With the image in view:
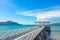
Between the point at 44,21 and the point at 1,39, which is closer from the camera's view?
the point at 1,39

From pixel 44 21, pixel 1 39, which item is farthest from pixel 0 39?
pixel 44 21

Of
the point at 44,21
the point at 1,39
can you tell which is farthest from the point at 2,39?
the point at 44,21

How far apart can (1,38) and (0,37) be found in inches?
3.0

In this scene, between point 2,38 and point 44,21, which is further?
point 44,21

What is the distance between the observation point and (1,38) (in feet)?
21.9

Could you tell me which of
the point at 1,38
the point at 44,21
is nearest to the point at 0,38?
the point at 1,38

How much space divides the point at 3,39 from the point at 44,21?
1388 inches

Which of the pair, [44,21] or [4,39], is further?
[44,21]

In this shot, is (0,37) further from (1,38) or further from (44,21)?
(44,21)

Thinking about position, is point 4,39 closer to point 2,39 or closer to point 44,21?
point 2,39

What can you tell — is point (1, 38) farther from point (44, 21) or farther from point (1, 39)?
point (44, 21)

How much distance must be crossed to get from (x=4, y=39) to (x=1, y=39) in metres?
0.22

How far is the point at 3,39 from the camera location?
667 cm

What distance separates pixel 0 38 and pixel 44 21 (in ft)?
116
